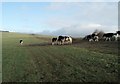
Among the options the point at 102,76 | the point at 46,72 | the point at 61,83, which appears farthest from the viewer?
the point at 46,72

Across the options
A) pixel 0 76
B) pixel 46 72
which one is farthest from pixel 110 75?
pixel 0 76

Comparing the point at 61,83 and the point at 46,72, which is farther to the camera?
the point at 46,72

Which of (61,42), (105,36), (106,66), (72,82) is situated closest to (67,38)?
(61,42)

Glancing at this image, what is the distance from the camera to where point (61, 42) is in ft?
161

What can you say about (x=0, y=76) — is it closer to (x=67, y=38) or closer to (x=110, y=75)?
(x=110, y=75)

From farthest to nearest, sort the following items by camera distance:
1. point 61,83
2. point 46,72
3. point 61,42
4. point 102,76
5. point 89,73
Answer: point 61,42
point 46,72
point 89,73
point 102,76
point 61,83

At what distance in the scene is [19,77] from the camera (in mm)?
14906

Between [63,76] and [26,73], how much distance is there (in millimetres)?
2934

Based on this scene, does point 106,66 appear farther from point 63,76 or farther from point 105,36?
point 105,36

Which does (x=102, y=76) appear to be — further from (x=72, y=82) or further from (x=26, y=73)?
(x=26, y=73)

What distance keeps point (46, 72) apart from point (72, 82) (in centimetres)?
332

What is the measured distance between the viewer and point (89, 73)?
14305 millimetres

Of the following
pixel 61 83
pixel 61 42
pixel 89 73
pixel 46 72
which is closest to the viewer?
pixel 61 83

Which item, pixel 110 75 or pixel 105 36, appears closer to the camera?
pixel 110 75
